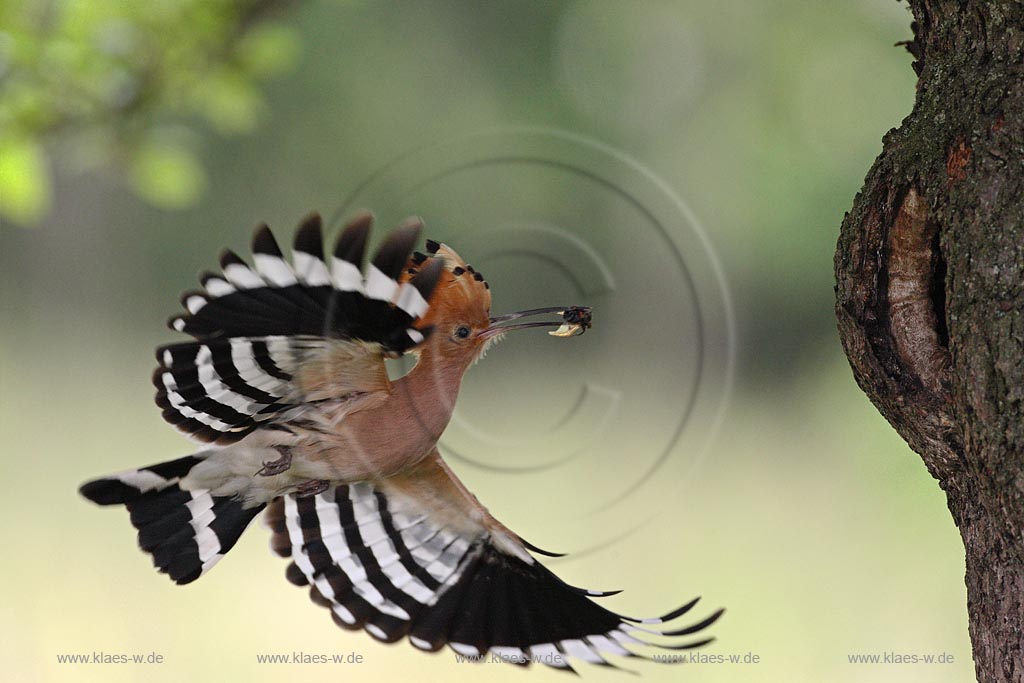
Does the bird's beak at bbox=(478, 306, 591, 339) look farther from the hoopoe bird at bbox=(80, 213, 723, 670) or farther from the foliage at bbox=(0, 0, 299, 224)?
the foliage at bbox=(0, 0, 299, 224)

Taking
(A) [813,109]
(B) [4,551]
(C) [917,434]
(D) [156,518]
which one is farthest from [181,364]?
(A) [813,109]

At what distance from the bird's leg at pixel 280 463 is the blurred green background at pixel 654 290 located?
3.10ft

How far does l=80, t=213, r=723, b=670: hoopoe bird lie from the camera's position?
0.69 metres

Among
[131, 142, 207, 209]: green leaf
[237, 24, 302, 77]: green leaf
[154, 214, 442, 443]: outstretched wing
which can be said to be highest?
A: [237, 24, 302, 77]: green leaf

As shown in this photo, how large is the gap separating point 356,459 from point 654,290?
44.2 inches

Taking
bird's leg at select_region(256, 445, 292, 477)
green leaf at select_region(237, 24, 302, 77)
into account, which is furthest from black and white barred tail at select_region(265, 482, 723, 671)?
green leaf at select_region(237, 24, 302, 77)

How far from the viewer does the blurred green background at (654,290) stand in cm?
202

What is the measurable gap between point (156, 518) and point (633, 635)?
1.68 ft

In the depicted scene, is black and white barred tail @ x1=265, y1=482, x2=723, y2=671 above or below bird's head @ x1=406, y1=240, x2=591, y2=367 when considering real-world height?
below

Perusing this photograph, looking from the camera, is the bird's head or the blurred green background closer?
the bird's head

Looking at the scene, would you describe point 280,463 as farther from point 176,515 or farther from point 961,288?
point 961,288

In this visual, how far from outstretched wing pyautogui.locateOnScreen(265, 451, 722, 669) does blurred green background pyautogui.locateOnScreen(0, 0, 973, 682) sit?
76 cm

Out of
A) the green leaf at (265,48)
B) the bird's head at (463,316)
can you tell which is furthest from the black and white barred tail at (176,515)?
the green leaf at (265,48)

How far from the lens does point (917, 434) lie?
773 millimetres
